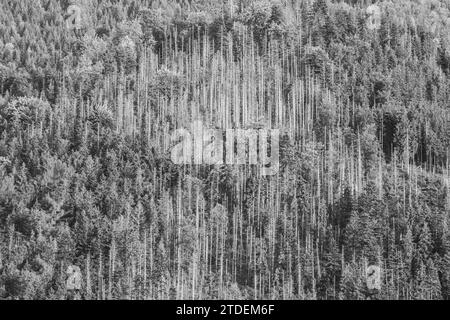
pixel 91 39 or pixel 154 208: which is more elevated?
pixel 91 39

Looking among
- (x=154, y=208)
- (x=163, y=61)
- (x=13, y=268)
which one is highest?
(x=163, y=61)

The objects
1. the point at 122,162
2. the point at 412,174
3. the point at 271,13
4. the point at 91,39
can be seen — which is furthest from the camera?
the point at 271,13

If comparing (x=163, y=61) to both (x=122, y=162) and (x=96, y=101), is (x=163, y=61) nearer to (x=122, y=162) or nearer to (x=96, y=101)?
(x=96, y=101)

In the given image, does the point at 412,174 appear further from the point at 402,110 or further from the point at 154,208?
the point at 154,208

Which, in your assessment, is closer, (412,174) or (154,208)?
(154,208)
